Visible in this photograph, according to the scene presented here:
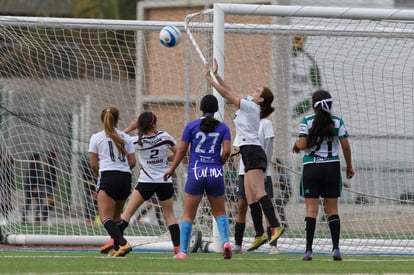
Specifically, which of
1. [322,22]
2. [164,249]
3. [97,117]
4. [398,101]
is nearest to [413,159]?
[398,101]

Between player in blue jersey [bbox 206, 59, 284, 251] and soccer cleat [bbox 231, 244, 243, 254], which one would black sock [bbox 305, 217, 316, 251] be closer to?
player in blue jersey [bbox 206, 59, 284, 251]

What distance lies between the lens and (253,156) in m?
13.0

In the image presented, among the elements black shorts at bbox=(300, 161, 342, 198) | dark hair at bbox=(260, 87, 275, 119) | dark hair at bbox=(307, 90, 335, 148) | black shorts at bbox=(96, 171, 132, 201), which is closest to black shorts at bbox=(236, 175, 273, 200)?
dark hair at bbox=(260, 87, 275, 119)

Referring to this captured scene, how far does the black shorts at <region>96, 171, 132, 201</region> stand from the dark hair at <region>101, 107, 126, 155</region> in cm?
26

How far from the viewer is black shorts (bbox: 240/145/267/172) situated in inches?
511

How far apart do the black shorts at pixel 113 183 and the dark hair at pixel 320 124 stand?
2099 mm

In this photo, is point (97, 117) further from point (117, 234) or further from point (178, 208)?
point (117, 234)

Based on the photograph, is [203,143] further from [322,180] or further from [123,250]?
[123,250]

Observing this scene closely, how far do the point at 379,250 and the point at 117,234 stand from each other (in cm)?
429

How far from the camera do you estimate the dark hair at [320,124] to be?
1214 centimetres

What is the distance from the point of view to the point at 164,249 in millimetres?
15102

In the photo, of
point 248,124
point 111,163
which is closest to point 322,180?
point 248,124

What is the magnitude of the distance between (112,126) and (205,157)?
1.18 meters

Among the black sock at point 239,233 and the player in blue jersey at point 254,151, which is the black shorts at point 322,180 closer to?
the player in blue jersey at point 254,151
